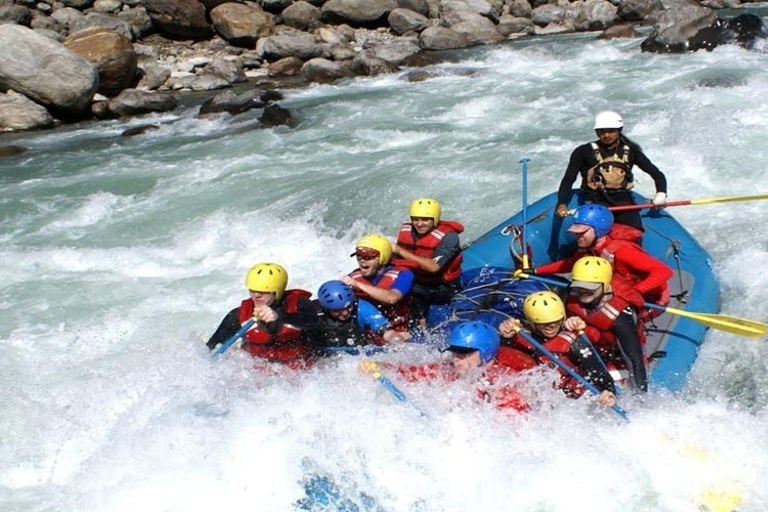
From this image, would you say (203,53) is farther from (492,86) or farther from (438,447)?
(438,447)

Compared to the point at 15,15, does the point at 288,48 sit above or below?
below

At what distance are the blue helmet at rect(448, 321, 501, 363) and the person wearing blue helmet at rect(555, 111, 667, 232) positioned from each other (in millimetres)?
1866

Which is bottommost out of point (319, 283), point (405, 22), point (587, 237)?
point (405, 22)

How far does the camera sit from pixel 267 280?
4547 mm

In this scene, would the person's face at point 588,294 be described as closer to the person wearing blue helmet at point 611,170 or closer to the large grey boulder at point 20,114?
the person wearing blue helmet at point 611,170

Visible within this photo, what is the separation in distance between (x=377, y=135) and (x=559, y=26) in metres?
10.4

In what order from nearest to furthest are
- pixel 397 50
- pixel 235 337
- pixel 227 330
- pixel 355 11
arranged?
pixel 235 337
pixel 227 330
pixel 397 50
pixel 355 11

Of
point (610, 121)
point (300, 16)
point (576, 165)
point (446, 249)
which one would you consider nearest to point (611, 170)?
point (576, 165)

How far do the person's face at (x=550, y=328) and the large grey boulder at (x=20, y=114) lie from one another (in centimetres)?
1132

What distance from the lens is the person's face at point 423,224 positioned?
5324 mm

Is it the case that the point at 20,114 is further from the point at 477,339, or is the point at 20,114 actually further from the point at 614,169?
the point at 477,339

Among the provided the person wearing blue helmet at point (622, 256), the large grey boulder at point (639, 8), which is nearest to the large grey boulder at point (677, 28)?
the large grey boulder at point (639, 8)

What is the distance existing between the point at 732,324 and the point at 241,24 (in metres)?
16.1

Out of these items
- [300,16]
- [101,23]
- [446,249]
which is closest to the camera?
[446,249]
